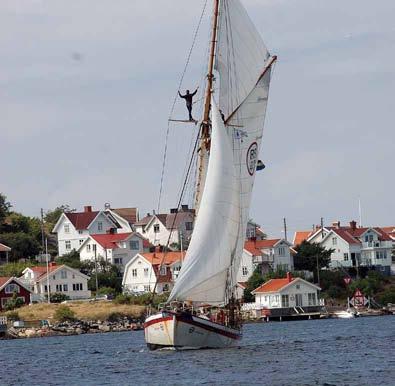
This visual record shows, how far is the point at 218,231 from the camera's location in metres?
67.2

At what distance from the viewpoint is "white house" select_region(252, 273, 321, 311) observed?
131125 millimetres

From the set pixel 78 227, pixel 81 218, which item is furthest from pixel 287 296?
pixel 81 218

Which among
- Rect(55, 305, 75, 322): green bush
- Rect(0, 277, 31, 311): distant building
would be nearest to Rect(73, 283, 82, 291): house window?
Rect(0, 277, 31, 311): distant building

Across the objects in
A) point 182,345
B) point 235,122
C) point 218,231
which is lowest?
point 182,345

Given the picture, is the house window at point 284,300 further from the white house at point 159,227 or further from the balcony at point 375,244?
the balcony at point 375,244

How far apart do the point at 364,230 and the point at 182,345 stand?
97.4m

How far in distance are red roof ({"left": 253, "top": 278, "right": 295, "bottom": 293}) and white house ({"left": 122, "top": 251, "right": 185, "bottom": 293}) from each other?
10.7 meters

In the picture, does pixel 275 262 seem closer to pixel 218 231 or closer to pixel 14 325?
pixel 14 325

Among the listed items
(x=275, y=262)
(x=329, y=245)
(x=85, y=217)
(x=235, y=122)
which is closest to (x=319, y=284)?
(x=275, y=262)

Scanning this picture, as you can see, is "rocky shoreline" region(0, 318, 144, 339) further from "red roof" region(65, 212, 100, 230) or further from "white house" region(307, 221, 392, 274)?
"red roof" region(65, 212, 100, 230)

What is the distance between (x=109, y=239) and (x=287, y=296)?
93.9ft

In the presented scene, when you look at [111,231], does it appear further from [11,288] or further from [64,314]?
[64,314]

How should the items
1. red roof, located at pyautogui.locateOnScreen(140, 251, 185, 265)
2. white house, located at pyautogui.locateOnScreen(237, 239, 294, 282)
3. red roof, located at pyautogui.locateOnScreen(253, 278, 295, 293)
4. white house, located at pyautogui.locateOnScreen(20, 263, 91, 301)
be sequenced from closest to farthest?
red roof, located at pyautogui.locateOnScreen(253, 278, 295, 293)
white house, located at pyautogui.locateOnScreen(20, 263, 91, 301)
red roof, located at pyautogui.locateOnScreen(140, 251, 185, 265)
white house, located at pyautogui.locateOnScreen(237, 239, 294, 282)

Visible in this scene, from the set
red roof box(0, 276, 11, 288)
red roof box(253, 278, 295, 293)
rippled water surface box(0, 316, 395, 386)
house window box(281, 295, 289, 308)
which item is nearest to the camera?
rippled water surface box(0, 316, 395, 386)
